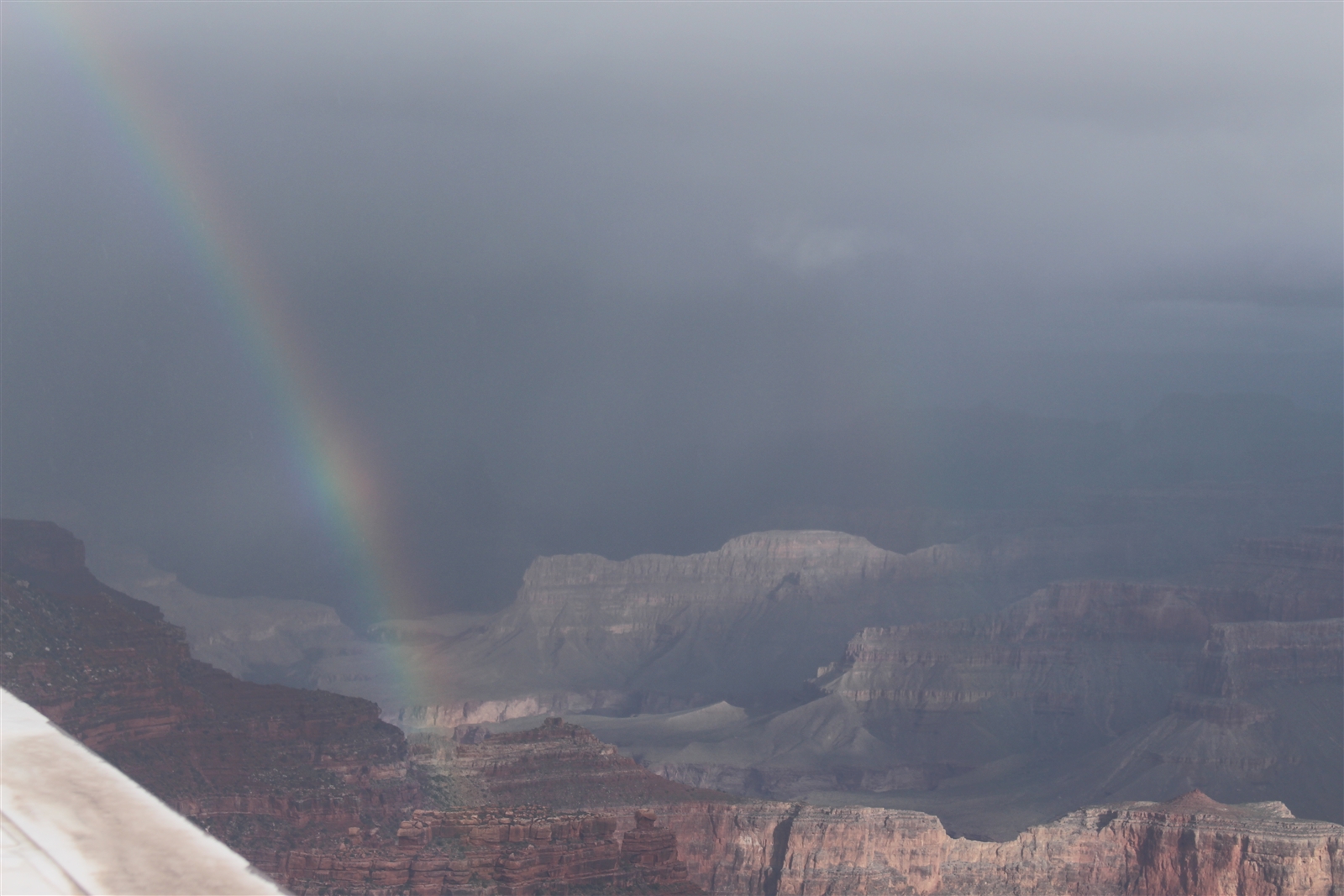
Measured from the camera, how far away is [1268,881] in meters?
102

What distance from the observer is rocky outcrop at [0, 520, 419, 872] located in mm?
70500

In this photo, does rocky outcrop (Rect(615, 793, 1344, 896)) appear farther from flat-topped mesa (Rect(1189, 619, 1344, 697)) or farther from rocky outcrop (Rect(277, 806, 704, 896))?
flat-topped mesa (Rect(1189, 619, 1344, 697))

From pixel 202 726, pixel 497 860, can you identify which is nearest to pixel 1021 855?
pixel 202 726

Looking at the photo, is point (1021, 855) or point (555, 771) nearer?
point (555, 771)

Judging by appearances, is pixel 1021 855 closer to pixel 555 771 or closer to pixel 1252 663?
pixel 555 771

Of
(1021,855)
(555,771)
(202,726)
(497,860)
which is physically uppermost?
(1021,855)

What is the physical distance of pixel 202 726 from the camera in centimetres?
7950

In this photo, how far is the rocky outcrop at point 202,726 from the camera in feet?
231

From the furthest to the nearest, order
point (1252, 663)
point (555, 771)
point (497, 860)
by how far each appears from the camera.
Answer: point (1252, 663), point (555, 771), point (497, 860)

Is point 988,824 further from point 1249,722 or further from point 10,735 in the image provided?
point 10,735

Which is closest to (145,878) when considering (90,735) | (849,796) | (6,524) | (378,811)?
(90,735)

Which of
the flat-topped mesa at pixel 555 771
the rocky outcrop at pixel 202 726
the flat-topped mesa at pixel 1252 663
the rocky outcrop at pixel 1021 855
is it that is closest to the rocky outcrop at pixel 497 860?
the rocky outcrop at pixel 202 726

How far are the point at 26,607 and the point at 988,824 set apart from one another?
98.8 m

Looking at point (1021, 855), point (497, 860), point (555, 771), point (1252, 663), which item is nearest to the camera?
point (497, 860)
